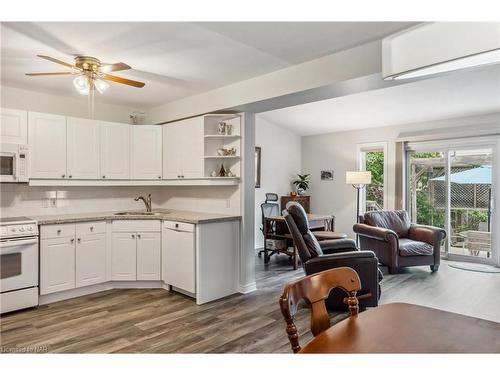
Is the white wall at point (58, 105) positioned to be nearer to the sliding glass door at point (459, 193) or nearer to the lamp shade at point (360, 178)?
the lamp shade at point (360, 178)

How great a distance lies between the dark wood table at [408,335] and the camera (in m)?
1.07

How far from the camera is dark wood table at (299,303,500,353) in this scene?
1.07 metres

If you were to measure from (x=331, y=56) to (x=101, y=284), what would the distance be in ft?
11.6

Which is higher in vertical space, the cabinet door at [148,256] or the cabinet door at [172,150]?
the cabinet door at [172,150]

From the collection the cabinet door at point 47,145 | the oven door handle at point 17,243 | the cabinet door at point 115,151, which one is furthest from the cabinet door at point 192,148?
the oven door handle at point 17,243

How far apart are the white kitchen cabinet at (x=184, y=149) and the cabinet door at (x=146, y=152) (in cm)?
10

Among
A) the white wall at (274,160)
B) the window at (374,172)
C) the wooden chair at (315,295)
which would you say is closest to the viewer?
the wooden chair at (315,295)

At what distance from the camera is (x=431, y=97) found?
471cm

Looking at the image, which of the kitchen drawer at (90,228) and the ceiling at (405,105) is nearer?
the kitchen drawer at (90,228)

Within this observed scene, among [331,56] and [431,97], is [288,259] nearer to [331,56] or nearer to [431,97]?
[431,97]

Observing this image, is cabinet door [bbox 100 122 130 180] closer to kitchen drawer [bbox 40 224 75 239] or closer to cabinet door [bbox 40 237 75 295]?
kitchen drawer [bbox 40 224 75 239]

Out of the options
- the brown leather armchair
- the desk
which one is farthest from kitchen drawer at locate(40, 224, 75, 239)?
the desk

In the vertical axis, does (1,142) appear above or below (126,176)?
above

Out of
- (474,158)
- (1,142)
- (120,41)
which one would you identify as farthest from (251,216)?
(474,158)
